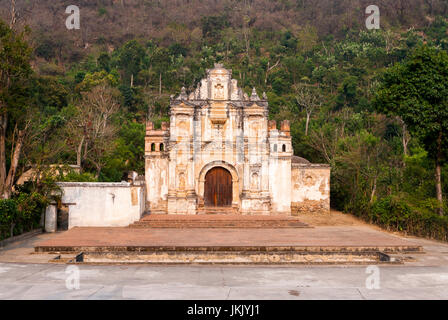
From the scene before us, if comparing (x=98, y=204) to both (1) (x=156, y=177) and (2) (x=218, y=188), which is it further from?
(2) (x=218, y=188)

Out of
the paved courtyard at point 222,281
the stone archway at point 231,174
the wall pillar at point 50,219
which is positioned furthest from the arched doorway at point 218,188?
the paved courtyard at point 222,281

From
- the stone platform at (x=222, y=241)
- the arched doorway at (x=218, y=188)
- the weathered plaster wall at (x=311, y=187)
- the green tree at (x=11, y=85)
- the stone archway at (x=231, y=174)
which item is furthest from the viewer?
the weathered plaster wall at (x=311, y=187)

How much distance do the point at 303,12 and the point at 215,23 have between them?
69.0ft

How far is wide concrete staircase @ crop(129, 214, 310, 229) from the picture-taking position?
2106 centimetres

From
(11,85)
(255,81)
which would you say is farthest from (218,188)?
(255,81)

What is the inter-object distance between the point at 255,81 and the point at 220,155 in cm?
3419

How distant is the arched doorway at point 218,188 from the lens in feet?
79.3

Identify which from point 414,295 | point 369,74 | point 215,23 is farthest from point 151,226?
point 215,23

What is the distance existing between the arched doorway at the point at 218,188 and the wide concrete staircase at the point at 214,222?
84.2 inches

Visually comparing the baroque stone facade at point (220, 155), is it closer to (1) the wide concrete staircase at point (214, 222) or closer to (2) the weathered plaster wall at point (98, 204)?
(1) the wide concrete staircase at point (214, 222)

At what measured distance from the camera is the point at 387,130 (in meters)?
41.2

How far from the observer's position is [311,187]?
25766 mm

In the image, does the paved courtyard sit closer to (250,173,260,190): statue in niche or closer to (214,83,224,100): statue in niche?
(250,173,260,190): statue in niche

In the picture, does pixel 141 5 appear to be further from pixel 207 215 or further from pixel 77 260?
pixel 77 260
